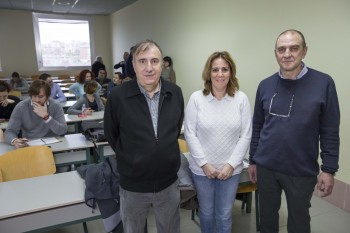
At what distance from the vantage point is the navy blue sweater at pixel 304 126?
4.93 feet

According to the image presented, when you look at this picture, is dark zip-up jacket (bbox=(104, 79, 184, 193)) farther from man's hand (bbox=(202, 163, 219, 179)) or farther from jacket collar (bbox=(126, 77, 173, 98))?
man's hand (bbox=(202, 163, 219, 179))

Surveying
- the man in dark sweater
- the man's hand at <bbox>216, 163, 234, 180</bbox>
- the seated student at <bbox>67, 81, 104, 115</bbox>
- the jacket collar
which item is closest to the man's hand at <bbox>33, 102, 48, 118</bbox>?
the seated student at <bbox>67, 81, 104, 115</bbox>

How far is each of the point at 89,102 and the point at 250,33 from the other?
2687 millimetres

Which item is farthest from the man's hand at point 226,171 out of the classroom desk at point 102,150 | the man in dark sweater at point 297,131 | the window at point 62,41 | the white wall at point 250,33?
the window at point 62,41

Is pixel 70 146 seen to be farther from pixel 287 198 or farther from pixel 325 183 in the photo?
pixel 325 183

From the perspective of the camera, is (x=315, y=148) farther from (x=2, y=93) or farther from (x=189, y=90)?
(x=189, y=90)

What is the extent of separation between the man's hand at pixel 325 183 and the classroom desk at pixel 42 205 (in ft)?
4.58

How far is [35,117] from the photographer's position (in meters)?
2.80

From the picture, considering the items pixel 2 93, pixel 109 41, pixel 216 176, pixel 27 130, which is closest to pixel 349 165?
pixel 216 176

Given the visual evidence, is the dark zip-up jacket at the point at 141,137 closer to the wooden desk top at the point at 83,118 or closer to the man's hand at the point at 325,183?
the man's hand at the point at 325,183

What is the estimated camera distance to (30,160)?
2154 millimetres

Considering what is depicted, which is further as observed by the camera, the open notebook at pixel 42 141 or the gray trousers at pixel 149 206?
the open notebook at pixel 42 141

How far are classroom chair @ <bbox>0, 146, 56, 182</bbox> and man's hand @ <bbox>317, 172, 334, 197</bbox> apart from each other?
74.1 inches

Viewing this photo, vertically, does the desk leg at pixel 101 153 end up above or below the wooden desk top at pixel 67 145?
below
